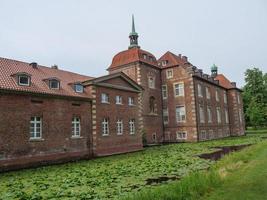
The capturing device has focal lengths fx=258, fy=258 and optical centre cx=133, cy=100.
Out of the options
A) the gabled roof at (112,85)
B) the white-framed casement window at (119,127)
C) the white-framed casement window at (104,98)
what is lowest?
the white-framed casement window at (119,127)

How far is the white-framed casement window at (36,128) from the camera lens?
63.0 feet

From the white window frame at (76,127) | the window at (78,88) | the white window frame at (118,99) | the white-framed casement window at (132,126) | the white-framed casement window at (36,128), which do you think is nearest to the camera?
the white-framed casement window at (36,128)

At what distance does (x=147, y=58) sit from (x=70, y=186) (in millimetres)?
30239

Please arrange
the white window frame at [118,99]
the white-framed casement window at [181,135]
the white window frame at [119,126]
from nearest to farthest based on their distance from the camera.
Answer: the white window frame at [119,126] < the white window frame at [118,99] < the white-framed casement window at [181,135]

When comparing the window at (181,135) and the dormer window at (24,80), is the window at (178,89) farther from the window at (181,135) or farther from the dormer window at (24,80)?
the dormer window at (24,80)

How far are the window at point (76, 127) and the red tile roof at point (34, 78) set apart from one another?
2.19 m

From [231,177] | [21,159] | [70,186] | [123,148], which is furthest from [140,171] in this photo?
[123,148]

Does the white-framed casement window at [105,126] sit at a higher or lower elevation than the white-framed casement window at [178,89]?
lower

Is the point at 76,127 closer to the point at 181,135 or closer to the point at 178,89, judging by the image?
the point at 181,135

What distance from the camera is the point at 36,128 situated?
19.5m

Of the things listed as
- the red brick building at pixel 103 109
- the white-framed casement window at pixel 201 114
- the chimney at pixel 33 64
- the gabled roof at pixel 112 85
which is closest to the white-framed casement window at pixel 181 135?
the red brick building at pixel 103 109

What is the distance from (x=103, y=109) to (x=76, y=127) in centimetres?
374

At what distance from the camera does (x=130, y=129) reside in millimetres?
29219

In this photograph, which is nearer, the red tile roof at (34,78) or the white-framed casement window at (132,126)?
the red tile roof at (34,78)
